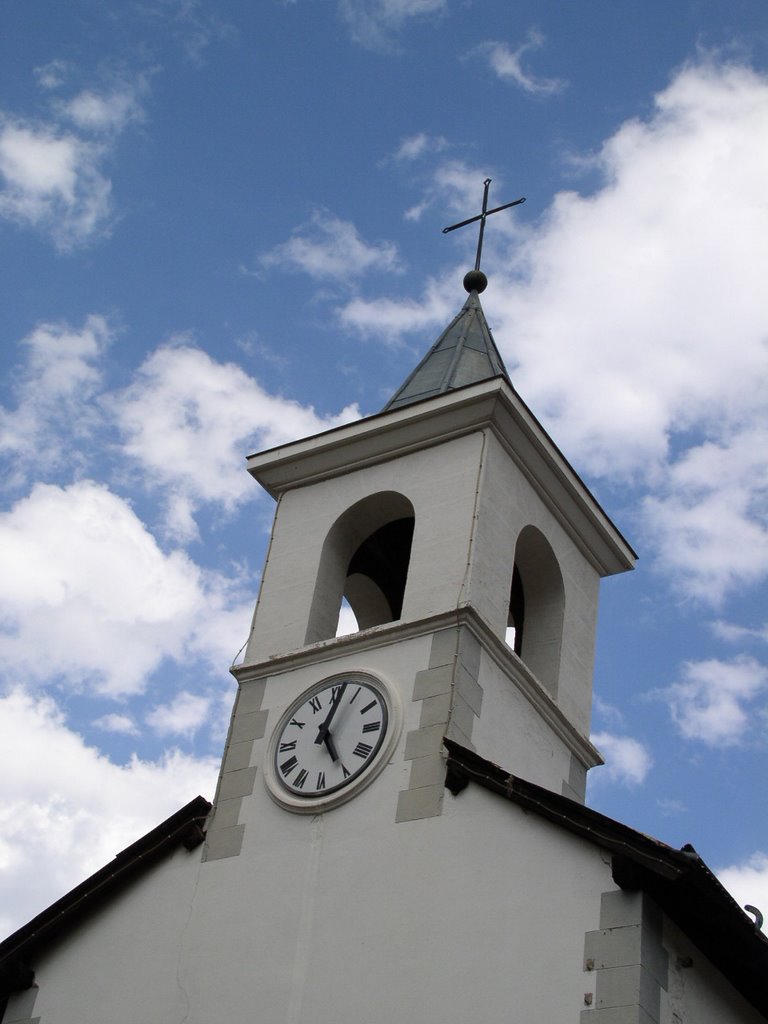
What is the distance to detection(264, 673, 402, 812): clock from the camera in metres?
13.8

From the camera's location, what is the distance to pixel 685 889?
11.3 m

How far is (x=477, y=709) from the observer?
46.4 ft

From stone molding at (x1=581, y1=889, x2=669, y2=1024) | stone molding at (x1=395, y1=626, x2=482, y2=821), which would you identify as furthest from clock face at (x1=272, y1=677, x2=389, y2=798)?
stone molding at (x1=581, y1=889, x2=669, y2=1024)

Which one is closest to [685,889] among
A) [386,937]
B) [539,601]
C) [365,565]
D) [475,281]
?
[386,937]

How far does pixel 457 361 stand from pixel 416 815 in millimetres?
6786

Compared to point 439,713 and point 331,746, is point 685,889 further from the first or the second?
point 331,746

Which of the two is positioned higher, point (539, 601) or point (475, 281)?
point (475, 281)

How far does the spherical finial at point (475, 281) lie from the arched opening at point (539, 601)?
4699 mm

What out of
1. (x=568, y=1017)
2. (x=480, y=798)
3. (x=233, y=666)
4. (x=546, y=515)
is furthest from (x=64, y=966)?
(x=546, y=515)

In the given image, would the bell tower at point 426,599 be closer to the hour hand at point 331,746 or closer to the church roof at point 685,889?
the hour hand at point 331,746

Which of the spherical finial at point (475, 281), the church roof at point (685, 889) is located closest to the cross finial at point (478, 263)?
the spherical finial at point (475, 281)

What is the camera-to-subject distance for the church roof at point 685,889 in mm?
11211

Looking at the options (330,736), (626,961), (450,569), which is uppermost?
(450,569)

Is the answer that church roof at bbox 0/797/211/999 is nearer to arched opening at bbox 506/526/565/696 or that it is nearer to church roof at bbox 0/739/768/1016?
church roof at bbox 0/739/768/1016
